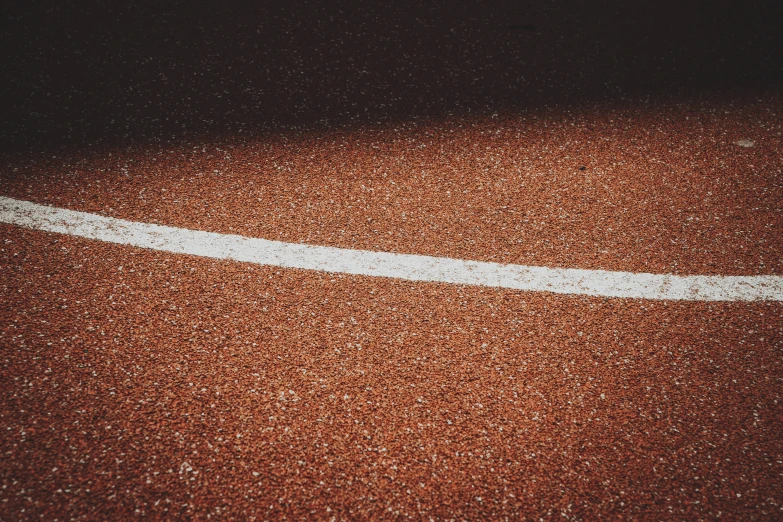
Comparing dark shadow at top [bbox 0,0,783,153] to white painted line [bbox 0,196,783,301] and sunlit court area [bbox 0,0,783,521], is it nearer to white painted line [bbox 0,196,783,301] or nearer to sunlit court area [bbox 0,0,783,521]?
sunlit court area [bbox 0,0,783,521]

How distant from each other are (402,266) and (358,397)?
60 centimetres

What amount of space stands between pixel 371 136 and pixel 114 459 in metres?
1.80

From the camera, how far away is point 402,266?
2047mm

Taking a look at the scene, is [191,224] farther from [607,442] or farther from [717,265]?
[717,265]

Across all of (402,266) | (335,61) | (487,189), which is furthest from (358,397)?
(335,61)

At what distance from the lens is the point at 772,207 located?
2316 millimetres

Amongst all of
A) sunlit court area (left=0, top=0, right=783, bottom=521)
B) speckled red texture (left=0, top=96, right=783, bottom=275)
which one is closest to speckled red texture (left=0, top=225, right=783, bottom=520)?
sunlit court area (left=0, top=0, right=783, bottom=521)

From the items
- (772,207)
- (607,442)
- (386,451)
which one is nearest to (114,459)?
(386,451)

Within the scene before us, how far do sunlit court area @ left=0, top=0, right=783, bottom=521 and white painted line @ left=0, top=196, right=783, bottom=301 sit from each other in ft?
0.04

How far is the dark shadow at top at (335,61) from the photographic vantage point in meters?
2.60

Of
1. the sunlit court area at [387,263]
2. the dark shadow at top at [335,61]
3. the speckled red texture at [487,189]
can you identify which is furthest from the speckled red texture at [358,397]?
the dark shadow at top at [335,61]

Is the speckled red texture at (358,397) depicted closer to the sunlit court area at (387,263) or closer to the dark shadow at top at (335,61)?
the sunlit court area at (387,263)

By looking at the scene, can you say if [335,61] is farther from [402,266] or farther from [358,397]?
[358,397]

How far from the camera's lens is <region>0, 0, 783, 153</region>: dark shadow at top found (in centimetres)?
260
